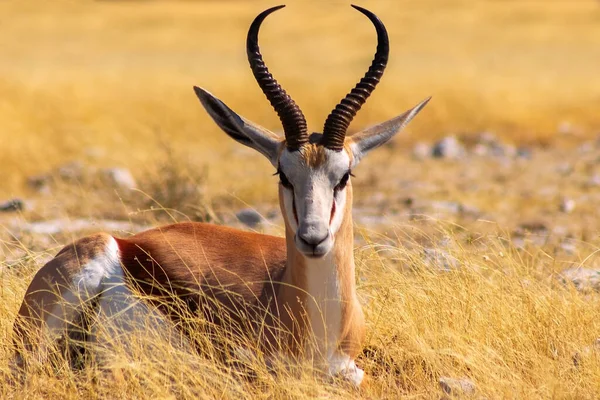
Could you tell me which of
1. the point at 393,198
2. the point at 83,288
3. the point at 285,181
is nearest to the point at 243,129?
the point at 285,181

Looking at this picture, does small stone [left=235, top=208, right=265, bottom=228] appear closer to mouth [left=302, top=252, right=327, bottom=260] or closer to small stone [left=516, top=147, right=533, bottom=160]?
mouth [left=302, top=252, right=327, bottom=260]

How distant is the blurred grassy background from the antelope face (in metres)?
10.6

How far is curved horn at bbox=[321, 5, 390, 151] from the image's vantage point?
19.5 feet

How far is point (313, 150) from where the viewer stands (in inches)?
233

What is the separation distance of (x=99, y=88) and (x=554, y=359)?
19580 mm

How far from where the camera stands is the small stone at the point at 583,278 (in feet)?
26.1

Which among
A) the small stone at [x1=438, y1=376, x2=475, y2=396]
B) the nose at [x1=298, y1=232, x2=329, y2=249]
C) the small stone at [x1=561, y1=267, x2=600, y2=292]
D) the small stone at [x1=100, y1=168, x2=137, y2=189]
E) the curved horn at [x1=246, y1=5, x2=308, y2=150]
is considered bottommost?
the small stone at [x1=100, y1=168, x2=137, y2=189]

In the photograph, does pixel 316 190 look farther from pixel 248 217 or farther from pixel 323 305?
pixel 248 217

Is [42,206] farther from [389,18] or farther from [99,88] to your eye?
[389,18]

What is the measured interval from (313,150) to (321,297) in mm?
885

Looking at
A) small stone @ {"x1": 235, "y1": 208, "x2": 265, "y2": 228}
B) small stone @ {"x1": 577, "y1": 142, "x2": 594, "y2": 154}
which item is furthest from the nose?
small stone @ {"x1": 577, "y1": 142, "x2": 594, "y2": 154}

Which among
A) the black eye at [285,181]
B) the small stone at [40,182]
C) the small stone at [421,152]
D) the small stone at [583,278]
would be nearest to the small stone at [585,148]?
the small stone at [421,152]

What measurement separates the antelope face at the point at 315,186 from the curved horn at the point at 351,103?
87mm

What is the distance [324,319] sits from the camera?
6047 millimetres
